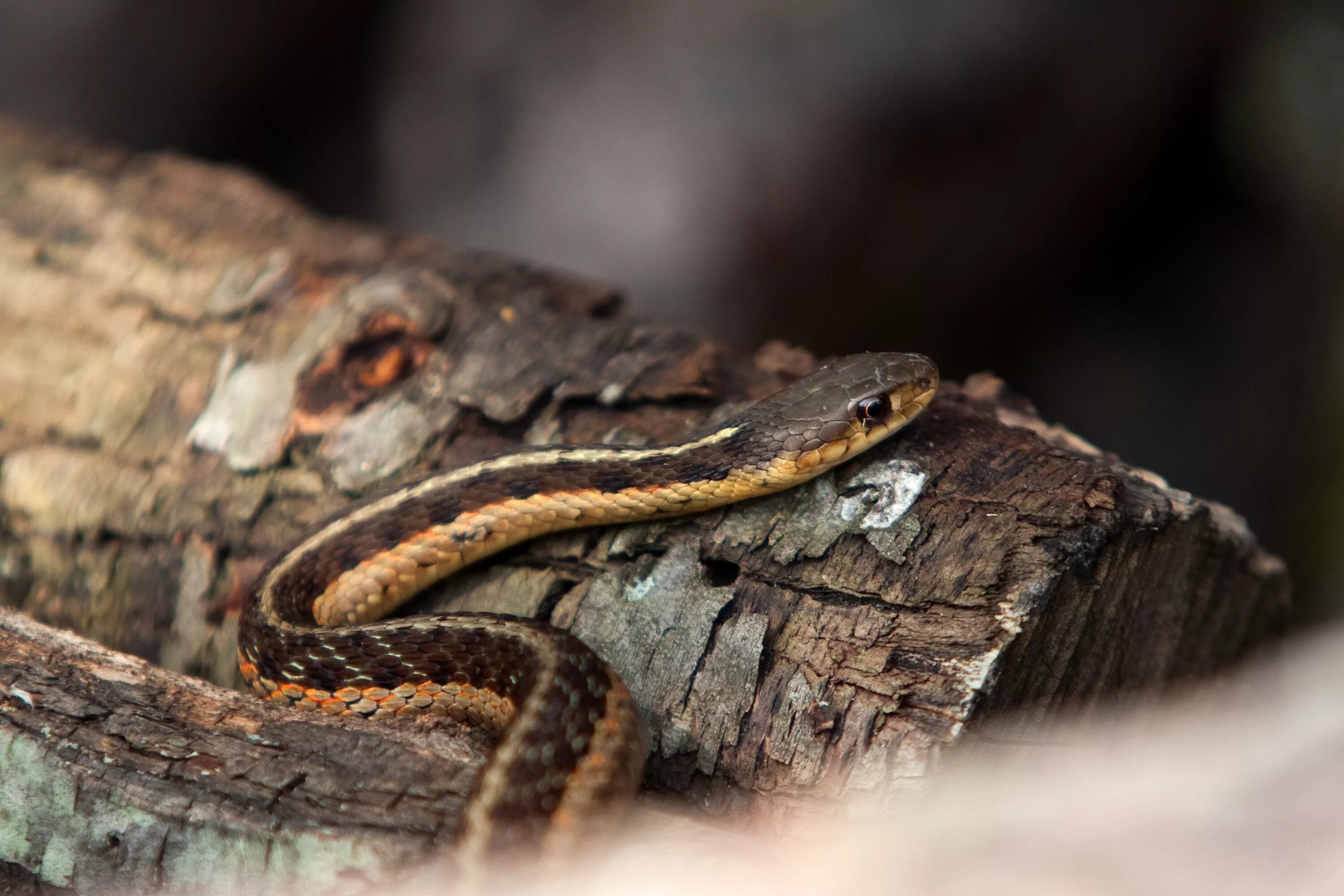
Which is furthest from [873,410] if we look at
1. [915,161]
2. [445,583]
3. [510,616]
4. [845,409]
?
[915,161]

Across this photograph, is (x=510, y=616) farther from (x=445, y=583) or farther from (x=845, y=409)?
(x=845, y=409)

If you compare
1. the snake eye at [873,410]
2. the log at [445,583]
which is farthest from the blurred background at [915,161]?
the snake eye at [873,410]

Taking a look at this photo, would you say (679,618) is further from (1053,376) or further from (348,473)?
(1053,376)

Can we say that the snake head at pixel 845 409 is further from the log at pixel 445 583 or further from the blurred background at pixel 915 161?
the blurred background at pixel 915 161

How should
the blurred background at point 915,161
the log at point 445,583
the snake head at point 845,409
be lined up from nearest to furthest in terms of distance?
the log at point 445,583 → the snake head at point 845,409 → the blurred background at point 915,161

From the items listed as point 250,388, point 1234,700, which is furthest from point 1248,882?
point 250,388

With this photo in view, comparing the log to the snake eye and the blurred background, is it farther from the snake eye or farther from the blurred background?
the blurred background

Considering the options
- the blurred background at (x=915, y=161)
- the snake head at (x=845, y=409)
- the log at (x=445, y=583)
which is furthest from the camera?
the blurred background at (x=915, y=161)
